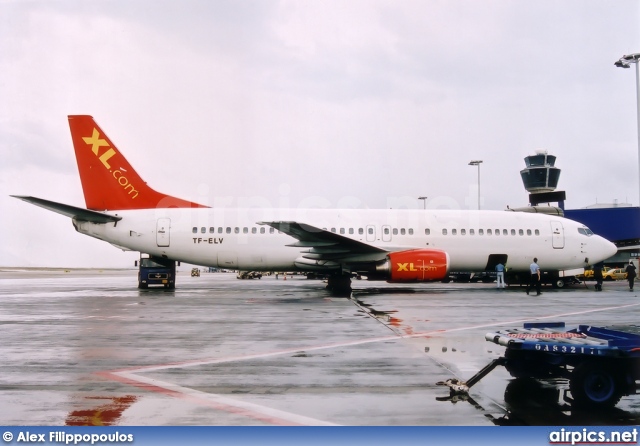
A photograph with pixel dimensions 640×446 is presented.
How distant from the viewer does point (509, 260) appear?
25.2 metres

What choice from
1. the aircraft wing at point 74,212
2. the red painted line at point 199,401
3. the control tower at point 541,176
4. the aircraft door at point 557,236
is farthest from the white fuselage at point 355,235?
the control tower at point 541,176

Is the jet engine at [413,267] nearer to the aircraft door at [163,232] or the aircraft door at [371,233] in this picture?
Answer: the aircraft door at [371,233]

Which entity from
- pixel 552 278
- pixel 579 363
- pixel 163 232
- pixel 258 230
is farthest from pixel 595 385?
pixel 552 278

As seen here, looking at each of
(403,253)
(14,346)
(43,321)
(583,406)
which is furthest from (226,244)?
(583,406)

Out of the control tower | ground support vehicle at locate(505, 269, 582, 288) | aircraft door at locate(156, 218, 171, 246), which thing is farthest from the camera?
the control tower

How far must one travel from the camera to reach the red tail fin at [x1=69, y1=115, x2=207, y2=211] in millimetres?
24438

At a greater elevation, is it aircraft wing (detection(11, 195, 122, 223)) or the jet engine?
aircraft wing (detection(11, 195, 122, 223))

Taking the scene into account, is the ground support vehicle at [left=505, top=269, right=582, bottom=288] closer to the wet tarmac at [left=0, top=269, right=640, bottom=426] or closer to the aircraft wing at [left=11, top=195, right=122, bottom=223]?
the wet tarmac at [left=0, top=269, right=640, bottom=426]

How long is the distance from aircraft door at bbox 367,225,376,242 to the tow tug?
1789 cm

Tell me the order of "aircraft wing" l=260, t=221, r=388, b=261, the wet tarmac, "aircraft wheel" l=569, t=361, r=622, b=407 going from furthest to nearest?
"aircraft wing" l=260, t=221, r=388, b=261 < "aircraft wheel" l=569, t=361, r=622, b=407 < the wet tarmac

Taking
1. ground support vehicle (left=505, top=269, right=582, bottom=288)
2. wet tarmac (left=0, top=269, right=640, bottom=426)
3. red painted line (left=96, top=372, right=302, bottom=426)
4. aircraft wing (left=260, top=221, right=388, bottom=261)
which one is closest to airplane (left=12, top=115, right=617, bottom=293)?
aircraft wing (left=260, top=221, right=388, bottom=261)

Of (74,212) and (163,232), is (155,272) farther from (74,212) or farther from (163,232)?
(74,212)

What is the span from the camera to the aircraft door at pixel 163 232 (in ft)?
79.4

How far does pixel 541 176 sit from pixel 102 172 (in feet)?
168
